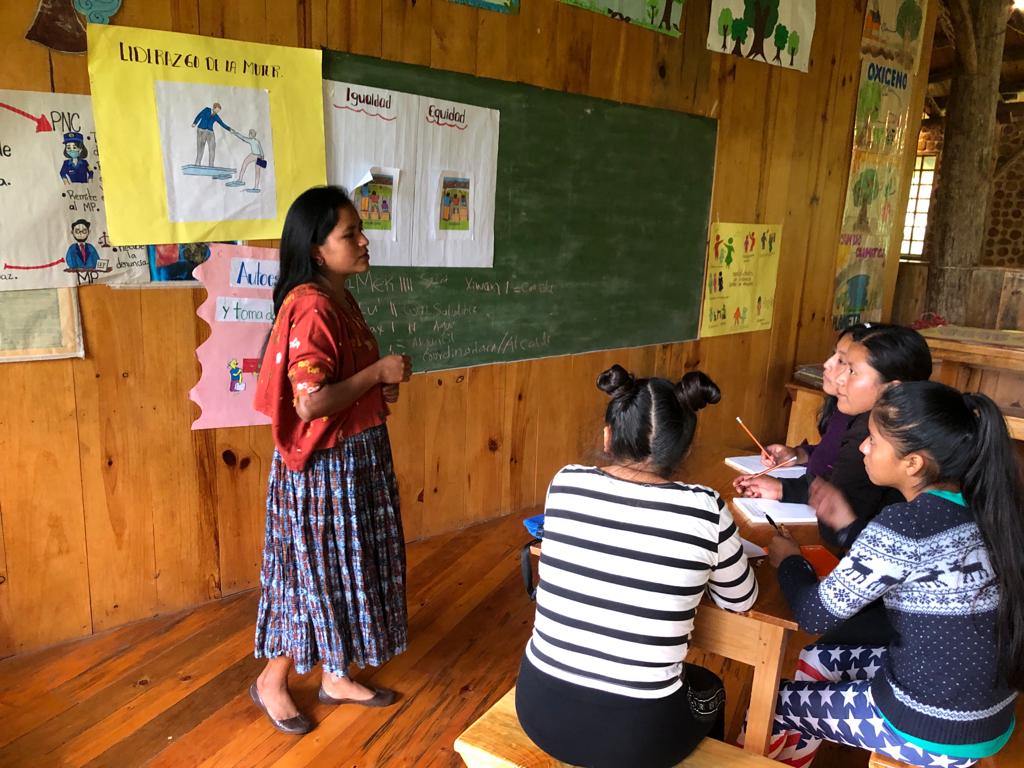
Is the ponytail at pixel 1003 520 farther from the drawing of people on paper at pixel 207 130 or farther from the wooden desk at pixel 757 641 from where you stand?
the drawing of people on paper at pixel 207 130

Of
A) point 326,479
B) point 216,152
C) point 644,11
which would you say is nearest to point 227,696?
point 326,479

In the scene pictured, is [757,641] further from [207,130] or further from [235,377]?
[207,130]

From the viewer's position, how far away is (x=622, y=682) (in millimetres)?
1249

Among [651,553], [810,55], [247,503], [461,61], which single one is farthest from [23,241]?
[810,55]

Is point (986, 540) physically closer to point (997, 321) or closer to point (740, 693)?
point (740, 693)

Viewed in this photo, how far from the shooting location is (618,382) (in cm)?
136

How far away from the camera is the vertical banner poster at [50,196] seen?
1.93m

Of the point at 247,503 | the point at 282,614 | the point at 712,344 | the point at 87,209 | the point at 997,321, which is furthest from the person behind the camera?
the point at 997,321

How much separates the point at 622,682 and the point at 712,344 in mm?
3151

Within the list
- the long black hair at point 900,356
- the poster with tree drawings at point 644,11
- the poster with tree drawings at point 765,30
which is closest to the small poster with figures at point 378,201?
the poster with tree drawings at point 644,11

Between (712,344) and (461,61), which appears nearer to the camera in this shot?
(461,61)

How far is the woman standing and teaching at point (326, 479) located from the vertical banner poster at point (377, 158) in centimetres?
78

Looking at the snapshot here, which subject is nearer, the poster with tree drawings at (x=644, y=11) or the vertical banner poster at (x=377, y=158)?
the vertical banner poster at (x=377, y=158)

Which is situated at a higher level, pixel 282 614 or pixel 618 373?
pixel 618 373
